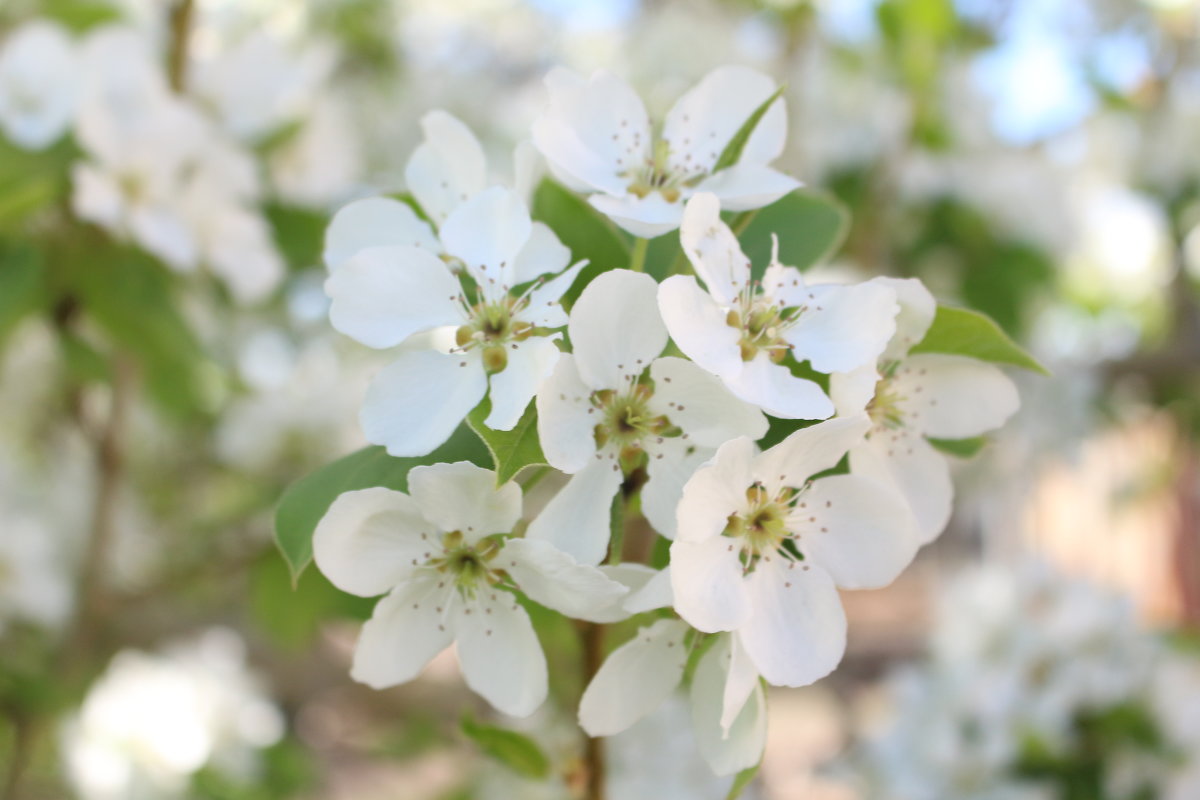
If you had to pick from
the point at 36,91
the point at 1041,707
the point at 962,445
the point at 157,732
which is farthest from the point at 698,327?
the point at 157,732

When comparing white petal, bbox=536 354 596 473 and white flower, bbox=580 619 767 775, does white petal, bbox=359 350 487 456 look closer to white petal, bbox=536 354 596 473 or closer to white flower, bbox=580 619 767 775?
white petal, bbox=536 354 596 473

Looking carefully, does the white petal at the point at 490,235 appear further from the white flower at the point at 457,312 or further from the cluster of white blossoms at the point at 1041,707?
the cluster of white blossoms at the point at 1041,707

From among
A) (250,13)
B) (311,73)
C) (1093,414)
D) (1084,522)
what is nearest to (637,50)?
(250,13)

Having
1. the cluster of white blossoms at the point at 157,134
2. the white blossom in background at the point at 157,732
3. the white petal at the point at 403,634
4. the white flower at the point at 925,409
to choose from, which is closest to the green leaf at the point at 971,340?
the white flower at the point at 925,409

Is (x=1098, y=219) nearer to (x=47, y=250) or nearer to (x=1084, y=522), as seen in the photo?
(x=47, y=250)

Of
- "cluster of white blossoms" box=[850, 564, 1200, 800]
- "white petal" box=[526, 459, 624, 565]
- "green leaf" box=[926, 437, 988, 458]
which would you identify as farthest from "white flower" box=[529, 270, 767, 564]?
"cluster of white blossoms" box=[850, 564, 1200, 800]

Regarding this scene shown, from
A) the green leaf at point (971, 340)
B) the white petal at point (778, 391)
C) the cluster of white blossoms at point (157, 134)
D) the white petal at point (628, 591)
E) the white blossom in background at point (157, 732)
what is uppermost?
the white petal at point (778, 391)

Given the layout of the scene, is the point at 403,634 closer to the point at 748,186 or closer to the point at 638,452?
the point at 638,452
